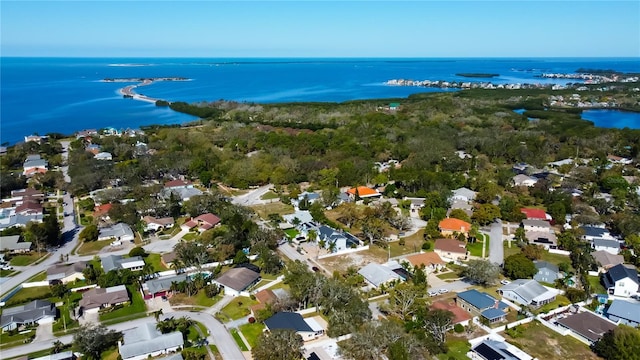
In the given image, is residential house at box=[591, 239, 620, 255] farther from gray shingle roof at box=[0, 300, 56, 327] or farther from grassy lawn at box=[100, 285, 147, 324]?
gray shingle roof at box=[0, 300, 56, 327]

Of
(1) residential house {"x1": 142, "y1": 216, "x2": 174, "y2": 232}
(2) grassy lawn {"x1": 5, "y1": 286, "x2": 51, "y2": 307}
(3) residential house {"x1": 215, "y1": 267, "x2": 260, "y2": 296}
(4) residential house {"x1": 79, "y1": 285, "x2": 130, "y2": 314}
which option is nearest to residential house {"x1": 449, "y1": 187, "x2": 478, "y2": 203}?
(3) residential house {"x1": 215, "y1": 267, "x2": 260, "y2": 296}

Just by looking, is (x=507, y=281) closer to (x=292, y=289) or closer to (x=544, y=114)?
(x=292, y=289)

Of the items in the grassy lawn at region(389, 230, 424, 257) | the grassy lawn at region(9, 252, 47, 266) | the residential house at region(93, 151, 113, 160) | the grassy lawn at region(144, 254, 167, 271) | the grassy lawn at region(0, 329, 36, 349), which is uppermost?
the residential house at region(93, 151, 113, 160)

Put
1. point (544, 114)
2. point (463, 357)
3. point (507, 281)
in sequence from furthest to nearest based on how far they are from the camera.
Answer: point (544, 114) < point (507, 281) < point (463, 357)

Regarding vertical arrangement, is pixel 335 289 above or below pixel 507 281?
above

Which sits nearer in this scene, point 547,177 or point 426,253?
point 426,253

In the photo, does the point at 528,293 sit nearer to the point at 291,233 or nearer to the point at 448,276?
the point at 448,276

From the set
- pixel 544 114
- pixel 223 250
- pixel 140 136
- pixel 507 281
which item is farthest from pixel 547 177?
pixel 140 136
